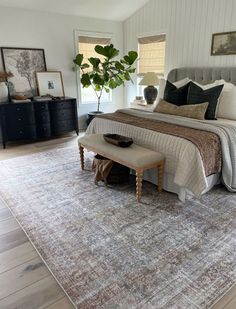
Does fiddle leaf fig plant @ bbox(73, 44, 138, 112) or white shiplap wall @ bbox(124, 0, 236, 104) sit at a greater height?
white shiplap wall @ bbox(124, 0, 236, 104)

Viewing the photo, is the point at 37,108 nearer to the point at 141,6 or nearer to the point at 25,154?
the point at 25,154

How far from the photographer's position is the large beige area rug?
1.69 m

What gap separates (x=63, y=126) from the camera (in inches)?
205

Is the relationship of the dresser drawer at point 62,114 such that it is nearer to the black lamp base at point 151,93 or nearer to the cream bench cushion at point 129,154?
the black lamp base at point 151,93

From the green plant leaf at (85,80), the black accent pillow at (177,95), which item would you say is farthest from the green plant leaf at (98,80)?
the black accent pillow at (177,95)

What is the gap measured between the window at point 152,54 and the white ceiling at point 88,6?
668mm

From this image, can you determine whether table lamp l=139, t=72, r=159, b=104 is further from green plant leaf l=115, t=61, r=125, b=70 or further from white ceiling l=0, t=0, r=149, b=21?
white ceiling l=0, t=0, r=149, b=21

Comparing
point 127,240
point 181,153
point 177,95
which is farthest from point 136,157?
point 177,95

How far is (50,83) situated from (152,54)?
2.24 m

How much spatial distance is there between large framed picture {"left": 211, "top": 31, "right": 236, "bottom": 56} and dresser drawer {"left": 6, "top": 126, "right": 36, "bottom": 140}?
3.52m

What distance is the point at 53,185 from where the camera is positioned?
3186 mm

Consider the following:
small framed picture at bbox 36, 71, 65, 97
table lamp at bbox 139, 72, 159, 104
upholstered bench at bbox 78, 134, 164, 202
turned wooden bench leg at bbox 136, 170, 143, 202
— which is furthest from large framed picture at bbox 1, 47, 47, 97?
turned wooden bench leg at bbox 136, 170, 143, 202

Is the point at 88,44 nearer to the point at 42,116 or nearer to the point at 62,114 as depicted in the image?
the point at 62,114

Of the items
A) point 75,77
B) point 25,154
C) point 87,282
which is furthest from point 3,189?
point 75,77
